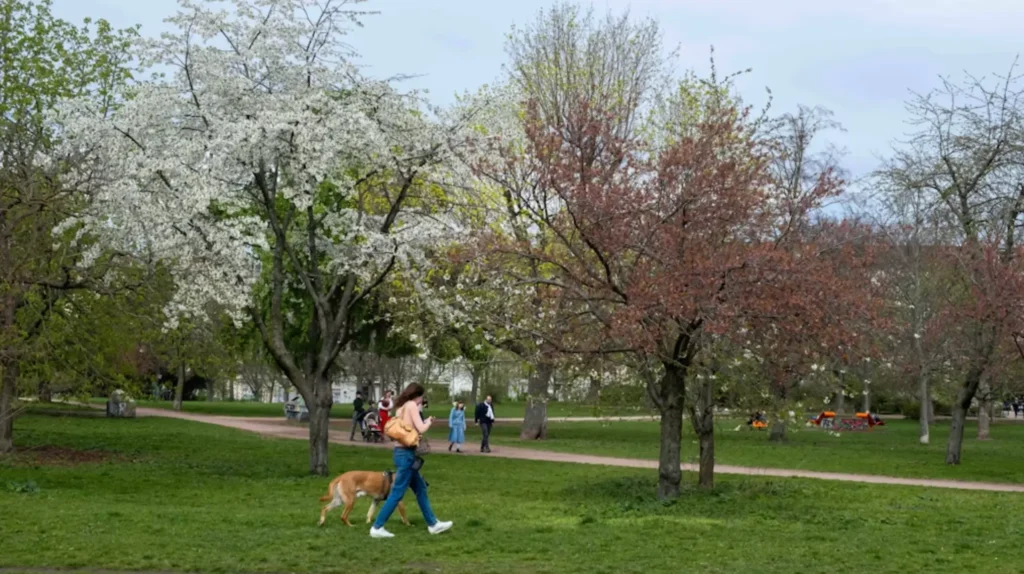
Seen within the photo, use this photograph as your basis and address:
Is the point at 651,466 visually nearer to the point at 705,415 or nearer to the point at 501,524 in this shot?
the point at 705,415

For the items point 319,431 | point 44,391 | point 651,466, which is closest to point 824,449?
point 651,466

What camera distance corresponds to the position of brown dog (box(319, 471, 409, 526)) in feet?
39.5

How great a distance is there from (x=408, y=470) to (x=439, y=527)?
2.38ft

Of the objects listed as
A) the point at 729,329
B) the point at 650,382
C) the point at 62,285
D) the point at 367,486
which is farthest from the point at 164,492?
the point at 729,329

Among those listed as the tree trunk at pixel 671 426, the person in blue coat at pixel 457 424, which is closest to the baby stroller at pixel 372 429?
the person in blue coat at pixel 457 424

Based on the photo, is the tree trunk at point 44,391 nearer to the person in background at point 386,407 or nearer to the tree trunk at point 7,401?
the tree trunk at point 7,401

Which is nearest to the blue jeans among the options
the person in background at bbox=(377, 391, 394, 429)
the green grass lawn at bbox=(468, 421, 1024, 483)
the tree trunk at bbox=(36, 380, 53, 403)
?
the green grass lawn at bbox=(468, 421, 1024, 483)

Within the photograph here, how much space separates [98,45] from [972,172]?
69.5 feet

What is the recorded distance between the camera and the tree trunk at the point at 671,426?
15.5 metres

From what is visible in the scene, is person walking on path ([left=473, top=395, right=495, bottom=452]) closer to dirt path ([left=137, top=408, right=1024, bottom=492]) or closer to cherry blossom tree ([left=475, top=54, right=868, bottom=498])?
dirt path ([left=137, top=408, right=1024, bottom=492])

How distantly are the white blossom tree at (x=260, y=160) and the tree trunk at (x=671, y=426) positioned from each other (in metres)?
6.00

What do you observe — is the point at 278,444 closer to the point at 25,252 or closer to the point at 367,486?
the point at 25,252

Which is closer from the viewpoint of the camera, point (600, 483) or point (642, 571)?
point (642, 571)

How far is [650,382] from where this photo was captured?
1529cm
